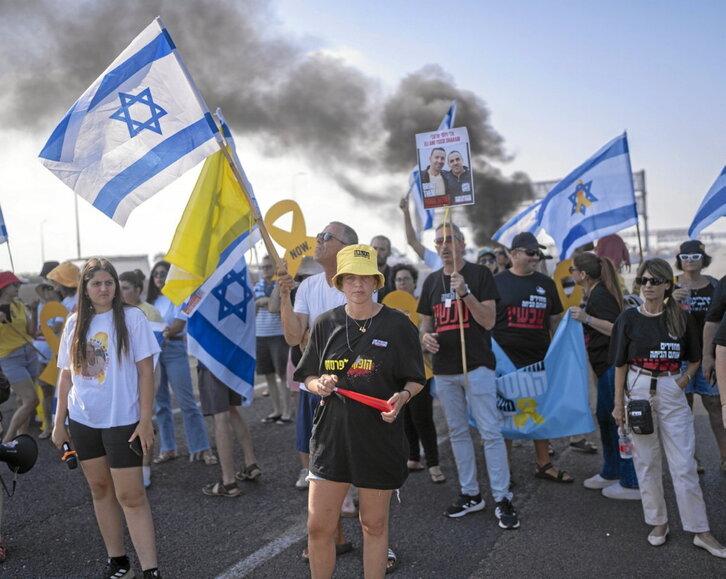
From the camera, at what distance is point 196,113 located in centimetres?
416

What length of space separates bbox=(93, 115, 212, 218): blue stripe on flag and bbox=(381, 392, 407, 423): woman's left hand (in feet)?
7.41

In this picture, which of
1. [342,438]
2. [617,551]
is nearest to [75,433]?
[342,438]

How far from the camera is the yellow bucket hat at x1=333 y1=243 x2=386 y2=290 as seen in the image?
3074 mm

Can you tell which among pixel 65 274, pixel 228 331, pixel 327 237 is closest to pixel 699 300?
pixel 327 237

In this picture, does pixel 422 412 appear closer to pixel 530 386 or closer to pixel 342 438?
pixel 530 386

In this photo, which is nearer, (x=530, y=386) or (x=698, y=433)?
(x=530, y=386)

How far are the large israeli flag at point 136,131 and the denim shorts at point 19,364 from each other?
3.00 meters

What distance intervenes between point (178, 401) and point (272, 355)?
67.0 inches

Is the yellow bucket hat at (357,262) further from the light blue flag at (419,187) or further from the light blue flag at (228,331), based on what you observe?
the light blue flag at (419,187)

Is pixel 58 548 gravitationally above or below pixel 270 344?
below

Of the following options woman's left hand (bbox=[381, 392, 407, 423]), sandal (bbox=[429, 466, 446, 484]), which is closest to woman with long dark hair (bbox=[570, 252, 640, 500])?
sandal (bbox=[429, 466, 446, 484])

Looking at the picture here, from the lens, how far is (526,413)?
5.07 metres

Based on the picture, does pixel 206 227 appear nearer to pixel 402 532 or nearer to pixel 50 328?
pixel 402 532

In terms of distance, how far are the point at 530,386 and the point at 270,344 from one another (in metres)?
3.51
